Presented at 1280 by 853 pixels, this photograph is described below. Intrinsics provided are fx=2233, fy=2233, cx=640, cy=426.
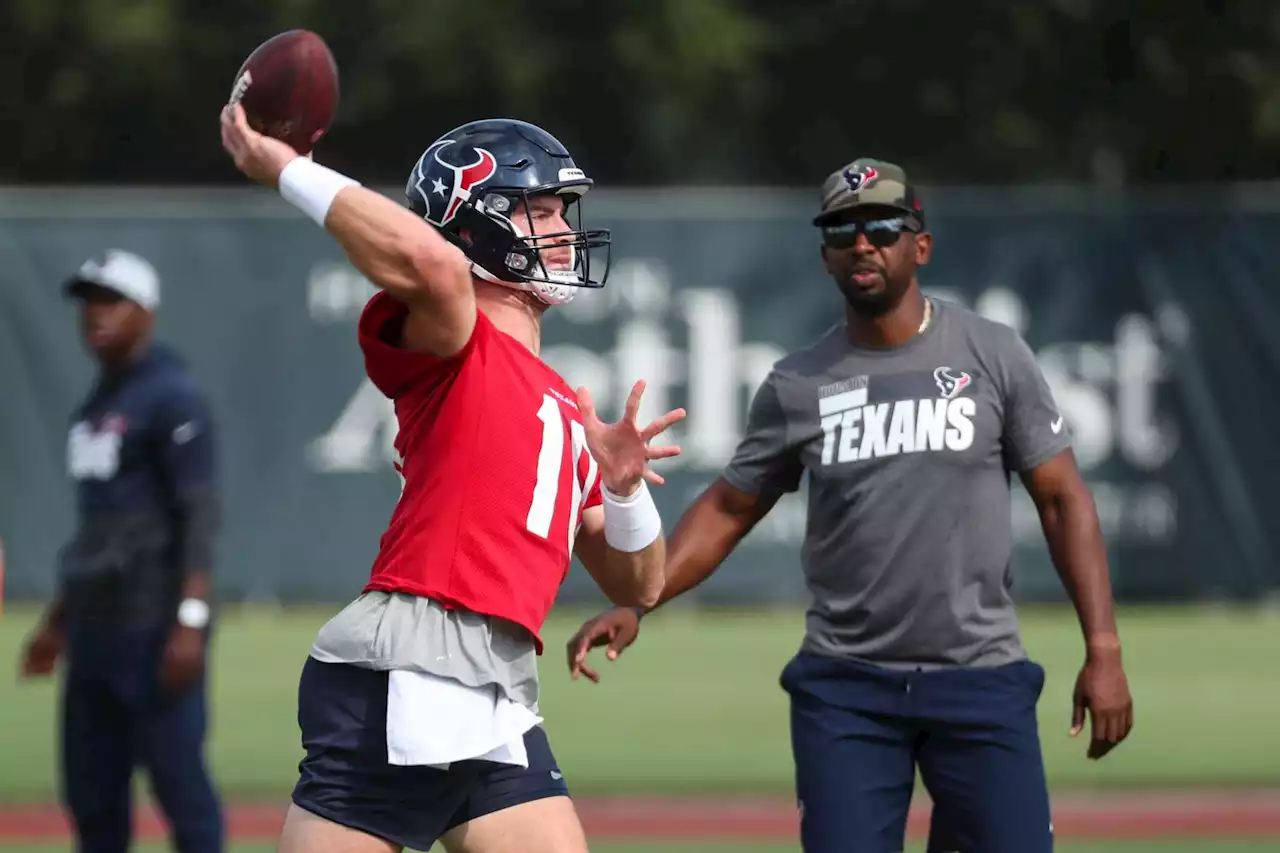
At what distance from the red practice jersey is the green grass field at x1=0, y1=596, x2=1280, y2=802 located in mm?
6056

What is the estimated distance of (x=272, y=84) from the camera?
499 cm

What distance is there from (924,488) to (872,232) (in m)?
0.81

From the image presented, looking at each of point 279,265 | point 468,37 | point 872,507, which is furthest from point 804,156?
point 872,507

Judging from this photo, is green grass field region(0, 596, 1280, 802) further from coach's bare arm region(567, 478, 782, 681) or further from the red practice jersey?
the red practice jersey

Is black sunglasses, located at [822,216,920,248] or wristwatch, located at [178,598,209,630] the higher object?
black sunglasses, located at [822,216,920,248]

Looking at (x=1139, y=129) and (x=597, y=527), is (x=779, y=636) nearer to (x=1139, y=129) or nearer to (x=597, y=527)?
(x=1139, y=129)

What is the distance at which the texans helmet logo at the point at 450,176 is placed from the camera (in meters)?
5.35

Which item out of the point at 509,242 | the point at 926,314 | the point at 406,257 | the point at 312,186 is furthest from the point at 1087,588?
the point at 312,186

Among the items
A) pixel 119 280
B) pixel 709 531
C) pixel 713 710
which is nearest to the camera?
pixel 709 531

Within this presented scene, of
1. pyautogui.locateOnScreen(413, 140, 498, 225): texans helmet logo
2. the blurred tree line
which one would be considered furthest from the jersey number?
the blurred tree line

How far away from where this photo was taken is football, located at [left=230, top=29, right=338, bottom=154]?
16.4 ft

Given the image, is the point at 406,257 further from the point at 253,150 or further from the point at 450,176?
the point at 450,176

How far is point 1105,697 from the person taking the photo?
630cm

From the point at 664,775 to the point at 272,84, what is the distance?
7.06 meters
